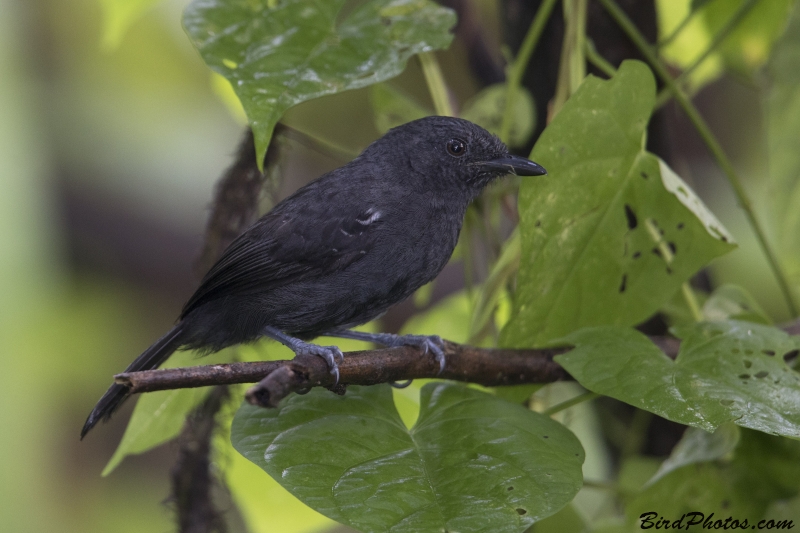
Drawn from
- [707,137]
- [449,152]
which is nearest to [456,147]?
[449,152]

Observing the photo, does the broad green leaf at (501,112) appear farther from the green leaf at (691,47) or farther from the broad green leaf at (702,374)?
the broad green leaf at (702,374)

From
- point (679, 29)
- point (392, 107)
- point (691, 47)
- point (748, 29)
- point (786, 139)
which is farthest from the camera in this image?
point (691, 47)

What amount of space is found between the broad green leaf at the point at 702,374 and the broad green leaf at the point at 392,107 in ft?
4.96

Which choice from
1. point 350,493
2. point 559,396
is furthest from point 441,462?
point 559,396

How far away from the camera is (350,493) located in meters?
1.60

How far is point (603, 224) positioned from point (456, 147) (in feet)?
2.58

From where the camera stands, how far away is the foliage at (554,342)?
1.65 m

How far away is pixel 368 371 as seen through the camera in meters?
1.84

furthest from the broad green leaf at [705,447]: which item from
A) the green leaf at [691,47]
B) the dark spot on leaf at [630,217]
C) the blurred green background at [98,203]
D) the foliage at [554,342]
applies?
the blurred green background at [98,203]

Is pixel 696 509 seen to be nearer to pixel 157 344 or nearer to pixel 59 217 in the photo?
pixel 157 344

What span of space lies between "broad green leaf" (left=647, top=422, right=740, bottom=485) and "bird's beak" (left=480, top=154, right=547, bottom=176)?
0.95 m

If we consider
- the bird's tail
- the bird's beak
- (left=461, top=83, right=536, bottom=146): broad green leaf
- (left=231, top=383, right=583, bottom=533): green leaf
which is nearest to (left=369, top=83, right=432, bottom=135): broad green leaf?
(left=461, top=83, right=536, bottom=146): broad green leaf

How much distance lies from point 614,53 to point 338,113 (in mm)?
3716

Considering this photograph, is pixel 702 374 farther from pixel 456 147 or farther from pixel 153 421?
pixel 153 421
